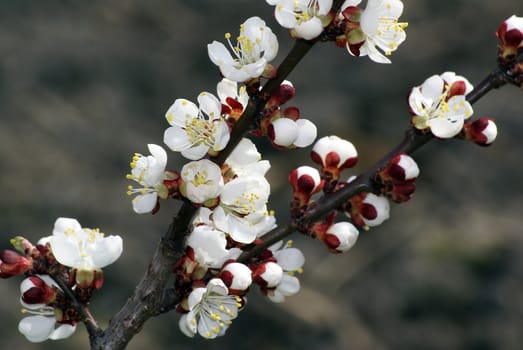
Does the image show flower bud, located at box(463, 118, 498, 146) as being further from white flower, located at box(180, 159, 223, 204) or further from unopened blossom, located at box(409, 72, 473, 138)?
white flower, located at box(180, 159, 223, 204)

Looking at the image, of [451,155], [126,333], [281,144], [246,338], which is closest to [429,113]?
[281,144]

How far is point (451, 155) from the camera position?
4398mm

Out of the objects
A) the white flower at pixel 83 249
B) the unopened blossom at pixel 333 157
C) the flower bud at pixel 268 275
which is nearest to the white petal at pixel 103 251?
the white flower at pixel 83 249

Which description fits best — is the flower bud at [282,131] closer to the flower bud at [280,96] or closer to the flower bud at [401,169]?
the flower bud at [280,96]

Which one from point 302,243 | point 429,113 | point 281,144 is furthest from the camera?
point 302,243

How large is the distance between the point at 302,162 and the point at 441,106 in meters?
3.12

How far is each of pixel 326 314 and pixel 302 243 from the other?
1.26ft

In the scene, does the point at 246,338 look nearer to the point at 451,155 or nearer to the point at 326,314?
the point at 326,314

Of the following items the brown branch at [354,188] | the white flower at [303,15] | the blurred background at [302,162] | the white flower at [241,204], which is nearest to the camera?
the white flower at [303,15]

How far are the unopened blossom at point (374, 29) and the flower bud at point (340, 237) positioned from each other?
0.26 metres

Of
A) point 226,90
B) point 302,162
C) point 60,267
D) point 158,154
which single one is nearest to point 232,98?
point 226,90

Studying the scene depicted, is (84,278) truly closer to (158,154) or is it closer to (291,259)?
(158,154)

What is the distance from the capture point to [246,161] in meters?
1.09

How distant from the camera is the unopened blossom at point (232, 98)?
110 cm
